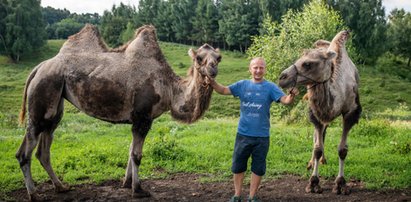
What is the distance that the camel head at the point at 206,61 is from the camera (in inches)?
277

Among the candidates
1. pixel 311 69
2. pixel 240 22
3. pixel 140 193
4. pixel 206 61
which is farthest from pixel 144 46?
pixel 240 22

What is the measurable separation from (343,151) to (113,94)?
4.47m

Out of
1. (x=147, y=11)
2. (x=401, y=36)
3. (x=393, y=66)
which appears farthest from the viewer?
(x=147, y=11)

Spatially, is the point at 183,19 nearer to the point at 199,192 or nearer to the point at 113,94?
the point at 113,94

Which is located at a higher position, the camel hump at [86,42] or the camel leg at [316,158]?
the camel hump at [86,42]

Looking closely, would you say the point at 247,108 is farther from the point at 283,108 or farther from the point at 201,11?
the point at 201,11

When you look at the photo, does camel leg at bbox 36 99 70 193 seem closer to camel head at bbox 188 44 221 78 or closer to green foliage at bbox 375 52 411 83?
camel head at bbox 188 44 221 78

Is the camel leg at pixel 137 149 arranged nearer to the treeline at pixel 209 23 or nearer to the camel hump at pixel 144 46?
the camel hump at pixel 144 46

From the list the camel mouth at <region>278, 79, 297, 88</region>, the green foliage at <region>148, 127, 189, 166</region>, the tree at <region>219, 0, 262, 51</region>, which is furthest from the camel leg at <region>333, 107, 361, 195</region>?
the tree at <region>219, 0, 262, 51</region>

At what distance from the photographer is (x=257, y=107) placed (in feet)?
21.7

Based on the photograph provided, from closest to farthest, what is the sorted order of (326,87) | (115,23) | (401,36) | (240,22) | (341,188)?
(326,87)
(341,188)
(401,36)
(240,22)
(115,23)

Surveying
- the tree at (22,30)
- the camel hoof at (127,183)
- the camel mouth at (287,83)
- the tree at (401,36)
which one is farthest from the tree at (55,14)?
the camel mouth at (287,83)

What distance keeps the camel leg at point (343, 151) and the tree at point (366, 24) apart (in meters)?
56.1

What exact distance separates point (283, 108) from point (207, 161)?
19702mm
